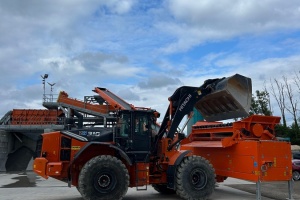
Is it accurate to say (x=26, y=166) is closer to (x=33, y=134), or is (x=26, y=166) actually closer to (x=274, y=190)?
(x=33, y=134)

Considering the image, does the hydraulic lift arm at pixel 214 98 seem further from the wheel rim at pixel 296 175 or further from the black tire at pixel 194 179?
the wheel rim at pixel 296 175

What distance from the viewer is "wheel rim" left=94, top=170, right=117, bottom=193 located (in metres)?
10.7

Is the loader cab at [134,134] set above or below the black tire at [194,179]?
above

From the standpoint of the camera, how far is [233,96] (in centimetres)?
1220

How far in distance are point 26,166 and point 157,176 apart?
955 inches

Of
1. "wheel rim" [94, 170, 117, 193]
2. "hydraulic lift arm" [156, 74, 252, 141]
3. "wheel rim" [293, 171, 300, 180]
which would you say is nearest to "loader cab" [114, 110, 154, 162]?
"hydraulic lift arm" [156, 74, 252, 141]

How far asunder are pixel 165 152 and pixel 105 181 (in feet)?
7.99

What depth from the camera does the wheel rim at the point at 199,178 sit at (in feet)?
38.0

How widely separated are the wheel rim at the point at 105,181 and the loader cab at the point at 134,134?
3.46 ft

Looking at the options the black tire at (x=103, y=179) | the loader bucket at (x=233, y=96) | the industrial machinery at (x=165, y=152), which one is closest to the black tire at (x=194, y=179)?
the industrial machinery at (x=165, y=152)

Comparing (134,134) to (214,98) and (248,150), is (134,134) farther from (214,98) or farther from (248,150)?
(248,150)

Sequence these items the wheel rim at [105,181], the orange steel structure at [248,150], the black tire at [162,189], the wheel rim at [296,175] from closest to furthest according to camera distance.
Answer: the wheel rim at [105,181] < the orange steel structure at [248,150] < the black tire at [162,189] < the wheel rim at [296,175]

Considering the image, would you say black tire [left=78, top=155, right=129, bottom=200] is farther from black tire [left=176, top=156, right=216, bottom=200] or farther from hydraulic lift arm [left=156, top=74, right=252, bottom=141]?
hydraulic lift arm [left=156, top=74, right=252, bottom=141]

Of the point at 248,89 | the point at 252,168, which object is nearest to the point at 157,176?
the point at 252,168
